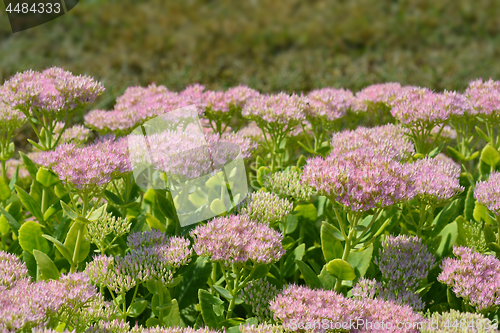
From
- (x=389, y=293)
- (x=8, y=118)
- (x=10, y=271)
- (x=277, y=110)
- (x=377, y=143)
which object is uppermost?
(x=8, y=118)

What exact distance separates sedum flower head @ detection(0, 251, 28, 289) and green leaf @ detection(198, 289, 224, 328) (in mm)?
674

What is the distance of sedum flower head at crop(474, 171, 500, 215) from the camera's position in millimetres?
2023

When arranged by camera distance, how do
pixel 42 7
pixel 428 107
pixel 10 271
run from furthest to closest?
pixel 42 7 < pixel 428 107 < pixel 10 271

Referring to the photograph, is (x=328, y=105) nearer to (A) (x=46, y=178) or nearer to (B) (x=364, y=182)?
(B) (x=364, y=182)

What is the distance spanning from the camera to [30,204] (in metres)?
2.44

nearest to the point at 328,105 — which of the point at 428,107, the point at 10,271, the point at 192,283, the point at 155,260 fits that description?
the point at 428,107

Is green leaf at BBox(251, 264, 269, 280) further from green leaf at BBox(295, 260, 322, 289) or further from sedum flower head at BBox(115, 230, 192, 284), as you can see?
sedum flower head at BBox(115, 230, 192, 284)

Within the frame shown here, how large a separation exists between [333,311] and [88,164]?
3.57 feet

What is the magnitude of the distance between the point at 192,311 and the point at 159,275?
1.31ft

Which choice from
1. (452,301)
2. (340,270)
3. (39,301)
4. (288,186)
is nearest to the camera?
(39,301)

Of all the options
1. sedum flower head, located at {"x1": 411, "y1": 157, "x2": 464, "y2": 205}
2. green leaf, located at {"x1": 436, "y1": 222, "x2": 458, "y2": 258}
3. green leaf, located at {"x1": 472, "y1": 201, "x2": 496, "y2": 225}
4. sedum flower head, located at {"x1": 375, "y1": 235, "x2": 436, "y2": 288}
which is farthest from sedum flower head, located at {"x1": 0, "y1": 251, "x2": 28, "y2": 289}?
green leaf, located at {"x1": 472, "y1": 201, "x2": 496, "y2": 225}

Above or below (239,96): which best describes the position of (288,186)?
below

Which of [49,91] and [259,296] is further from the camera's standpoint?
[49,91]

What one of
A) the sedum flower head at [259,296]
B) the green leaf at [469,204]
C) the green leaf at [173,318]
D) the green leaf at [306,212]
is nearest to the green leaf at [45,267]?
the green leaf at [173,318]
